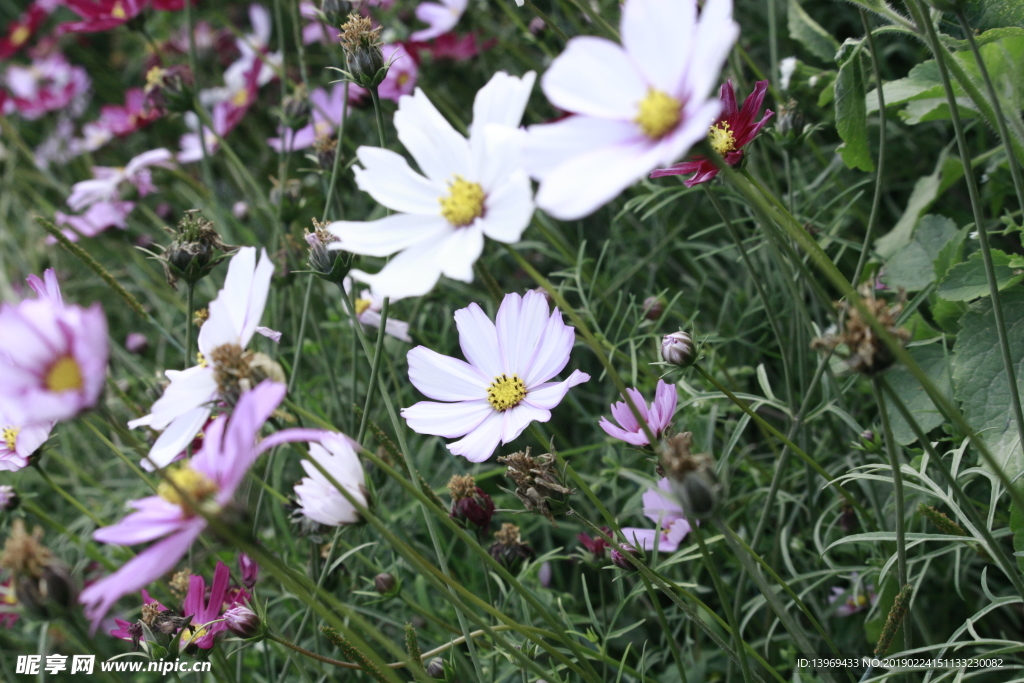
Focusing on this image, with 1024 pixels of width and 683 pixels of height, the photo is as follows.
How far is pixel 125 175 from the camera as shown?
145cm

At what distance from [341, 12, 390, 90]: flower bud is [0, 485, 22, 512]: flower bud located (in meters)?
0.52

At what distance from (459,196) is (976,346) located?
1.71ft

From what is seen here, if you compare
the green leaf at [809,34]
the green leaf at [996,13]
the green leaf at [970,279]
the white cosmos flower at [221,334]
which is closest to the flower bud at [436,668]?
the white cosmos flower at [221,334]

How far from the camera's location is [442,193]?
0.50 meters

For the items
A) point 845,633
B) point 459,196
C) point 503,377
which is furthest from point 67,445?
point 845,633

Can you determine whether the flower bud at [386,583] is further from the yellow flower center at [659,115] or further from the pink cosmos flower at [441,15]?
the pink cosmos flower at [441,15]

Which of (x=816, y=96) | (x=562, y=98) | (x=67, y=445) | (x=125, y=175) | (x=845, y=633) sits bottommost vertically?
(x=845, y=633)

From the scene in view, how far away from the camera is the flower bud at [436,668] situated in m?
0.63

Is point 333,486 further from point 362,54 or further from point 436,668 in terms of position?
Result: point 362,54

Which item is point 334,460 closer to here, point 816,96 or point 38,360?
point 38,360

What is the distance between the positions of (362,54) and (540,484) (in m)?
0.39

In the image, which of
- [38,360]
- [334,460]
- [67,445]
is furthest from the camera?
[67,445]

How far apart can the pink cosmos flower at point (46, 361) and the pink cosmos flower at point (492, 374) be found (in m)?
0.28

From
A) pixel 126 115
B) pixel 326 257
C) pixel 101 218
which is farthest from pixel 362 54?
pixel 126 115
